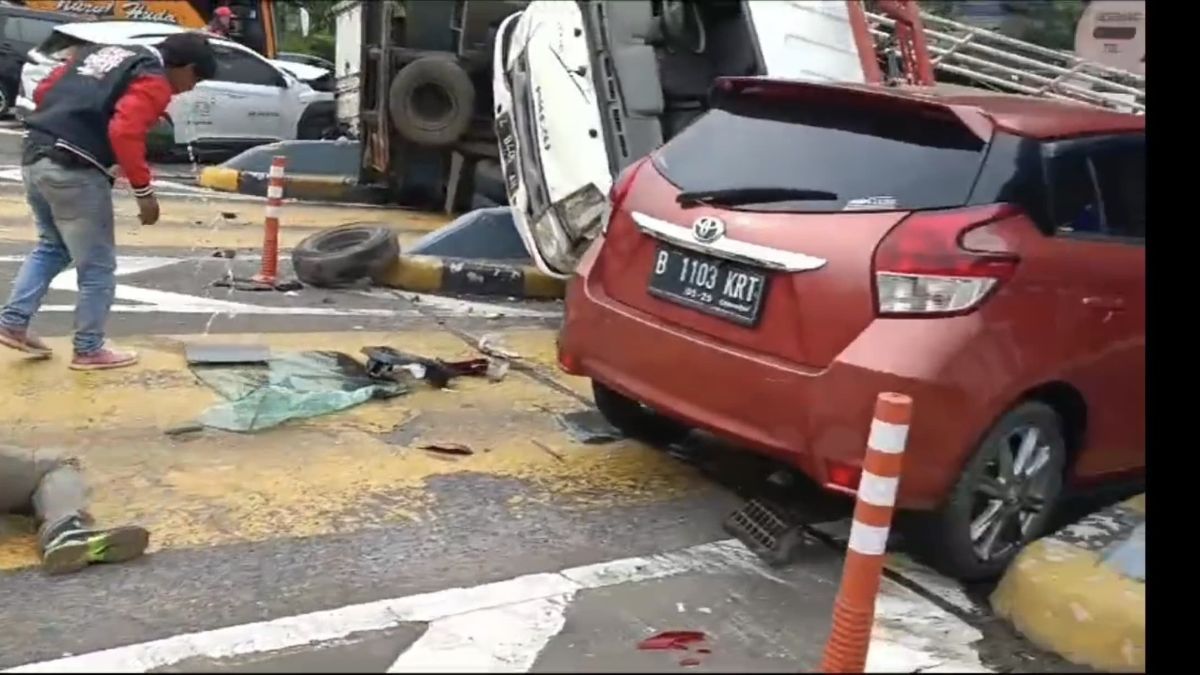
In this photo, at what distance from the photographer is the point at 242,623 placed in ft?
12.9

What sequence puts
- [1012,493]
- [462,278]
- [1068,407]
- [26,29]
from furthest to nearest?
1. [26,29]
2. [462,278]
3. [1068,407]
4. [1012,493]

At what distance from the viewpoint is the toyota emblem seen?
482cm

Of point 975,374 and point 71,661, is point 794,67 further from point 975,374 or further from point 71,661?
point 71,661

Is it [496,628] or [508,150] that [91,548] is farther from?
[508,150]

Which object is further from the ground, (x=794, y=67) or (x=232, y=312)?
(x=794, y=67)

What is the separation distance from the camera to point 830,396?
174 inches

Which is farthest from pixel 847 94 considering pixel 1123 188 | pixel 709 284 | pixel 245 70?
pixel 245 70

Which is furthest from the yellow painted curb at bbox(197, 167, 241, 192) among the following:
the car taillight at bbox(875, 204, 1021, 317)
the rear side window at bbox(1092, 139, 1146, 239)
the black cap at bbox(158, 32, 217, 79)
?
the car taillight at bbox(875, 204, 1021, 317)

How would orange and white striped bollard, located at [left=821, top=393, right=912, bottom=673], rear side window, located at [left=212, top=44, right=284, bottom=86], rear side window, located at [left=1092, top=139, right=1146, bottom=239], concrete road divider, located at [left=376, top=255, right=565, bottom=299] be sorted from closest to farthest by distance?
orange and white striped bollard, located at [left=821, top=393, right=912, bottom=673] < rear side window, located at [left=1092, top=139, right=1146, bottom=239] < concrete road divider, located at [left=376, top=255, right=565, bottom=299] < rear side window, located at [left=212, top=44, right=284, bottom=86]

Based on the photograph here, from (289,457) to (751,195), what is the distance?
85.7 inches

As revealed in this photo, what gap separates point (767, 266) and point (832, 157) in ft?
1.72

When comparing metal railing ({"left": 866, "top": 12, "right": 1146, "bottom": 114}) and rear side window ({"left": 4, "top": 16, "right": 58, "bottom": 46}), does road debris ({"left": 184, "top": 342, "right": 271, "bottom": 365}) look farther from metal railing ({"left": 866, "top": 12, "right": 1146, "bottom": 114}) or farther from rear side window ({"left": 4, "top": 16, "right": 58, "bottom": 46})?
rear side window ({"left": 4, "top": 16, "right": 58, "bottom": 46})

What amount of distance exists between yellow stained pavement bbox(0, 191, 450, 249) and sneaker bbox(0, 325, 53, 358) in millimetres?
3807
